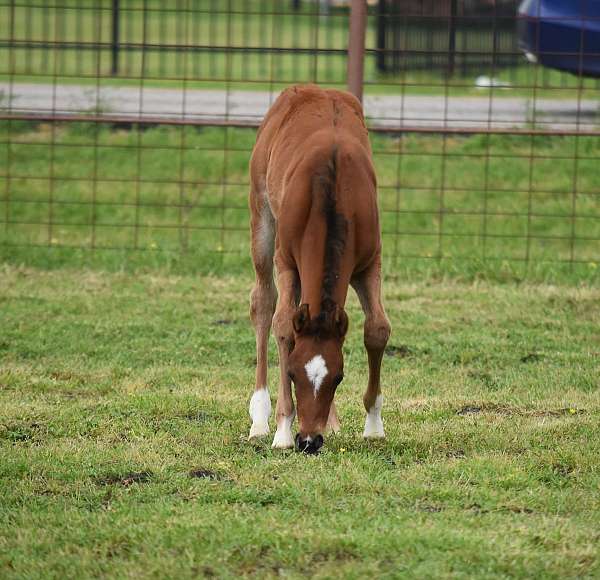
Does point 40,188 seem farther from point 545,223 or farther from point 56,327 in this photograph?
point 545,223

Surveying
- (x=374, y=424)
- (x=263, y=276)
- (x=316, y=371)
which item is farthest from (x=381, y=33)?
(x=316, y=371)

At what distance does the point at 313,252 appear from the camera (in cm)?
548

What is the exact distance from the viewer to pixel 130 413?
20.9 feet

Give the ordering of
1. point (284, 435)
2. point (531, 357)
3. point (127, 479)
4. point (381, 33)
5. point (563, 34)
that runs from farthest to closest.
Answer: point (381, 33) < point (563, 34) < point (531, 357) < point (284, 435) < point (127, 479)

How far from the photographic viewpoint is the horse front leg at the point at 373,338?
583cm

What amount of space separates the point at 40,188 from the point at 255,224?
5.96 meters

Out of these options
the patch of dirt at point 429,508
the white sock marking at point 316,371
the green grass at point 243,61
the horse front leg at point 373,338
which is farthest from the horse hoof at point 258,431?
the green grass at point 243,61

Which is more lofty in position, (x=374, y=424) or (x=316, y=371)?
(x=316, y=371)

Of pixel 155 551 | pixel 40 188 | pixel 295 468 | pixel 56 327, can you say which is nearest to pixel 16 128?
pixel 40 188

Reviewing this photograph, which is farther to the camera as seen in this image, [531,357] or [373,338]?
[531,357]

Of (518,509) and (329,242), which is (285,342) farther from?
(518,509)

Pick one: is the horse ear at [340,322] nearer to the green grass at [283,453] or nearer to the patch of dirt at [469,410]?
the green grass at [283,453]

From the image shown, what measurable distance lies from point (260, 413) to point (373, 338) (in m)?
0.71

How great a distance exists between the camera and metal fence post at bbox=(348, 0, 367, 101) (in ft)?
32.6
